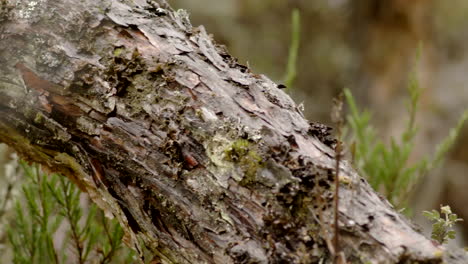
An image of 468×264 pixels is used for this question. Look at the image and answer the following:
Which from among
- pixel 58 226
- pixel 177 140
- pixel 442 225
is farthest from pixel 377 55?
pixel 177 140

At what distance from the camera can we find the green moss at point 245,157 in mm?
1108

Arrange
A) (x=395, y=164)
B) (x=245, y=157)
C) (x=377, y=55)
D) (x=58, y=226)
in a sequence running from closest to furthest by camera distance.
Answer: (x=245, y=157) < (x=58, y=226) < (x=395, y=164) < (x=377, y=55)

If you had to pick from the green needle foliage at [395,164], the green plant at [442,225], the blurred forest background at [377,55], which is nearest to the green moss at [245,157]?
the green plant at [442,225]

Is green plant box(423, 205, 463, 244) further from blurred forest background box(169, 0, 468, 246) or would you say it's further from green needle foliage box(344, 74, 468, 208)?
blurred forest background box(169, 0, 468, 246)

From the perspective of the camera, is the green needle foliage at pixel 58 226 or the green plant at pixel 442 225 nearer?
the green plant at pixel 442 225

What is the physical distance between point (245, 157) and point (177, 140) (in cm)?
15

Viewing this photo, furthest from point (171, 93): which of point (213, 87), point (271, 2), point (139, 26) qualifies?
point (271, 2)

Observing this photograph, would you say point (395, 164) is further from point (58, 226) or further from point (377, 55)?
point (377, 55)

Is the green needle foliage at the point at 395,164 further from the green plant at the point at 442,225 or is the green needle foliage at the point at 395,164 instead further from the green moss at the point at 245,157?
the green moss at the point at 245,157

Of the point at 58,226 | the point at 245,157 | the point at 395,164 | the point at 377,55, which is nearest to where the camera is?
the point at 245,157

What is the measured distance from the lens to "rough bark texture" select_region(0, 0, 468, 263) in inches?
41.7

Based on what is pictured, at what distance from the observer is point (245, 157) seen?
1.13 metres

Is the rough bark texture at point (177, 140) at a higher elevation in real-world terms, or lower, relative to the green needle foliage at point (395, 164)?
lower

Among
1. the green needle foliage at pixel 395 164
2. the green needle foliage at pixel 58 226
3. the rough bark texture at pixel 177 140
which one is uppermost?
the green needle foliage at pixel 395 164
